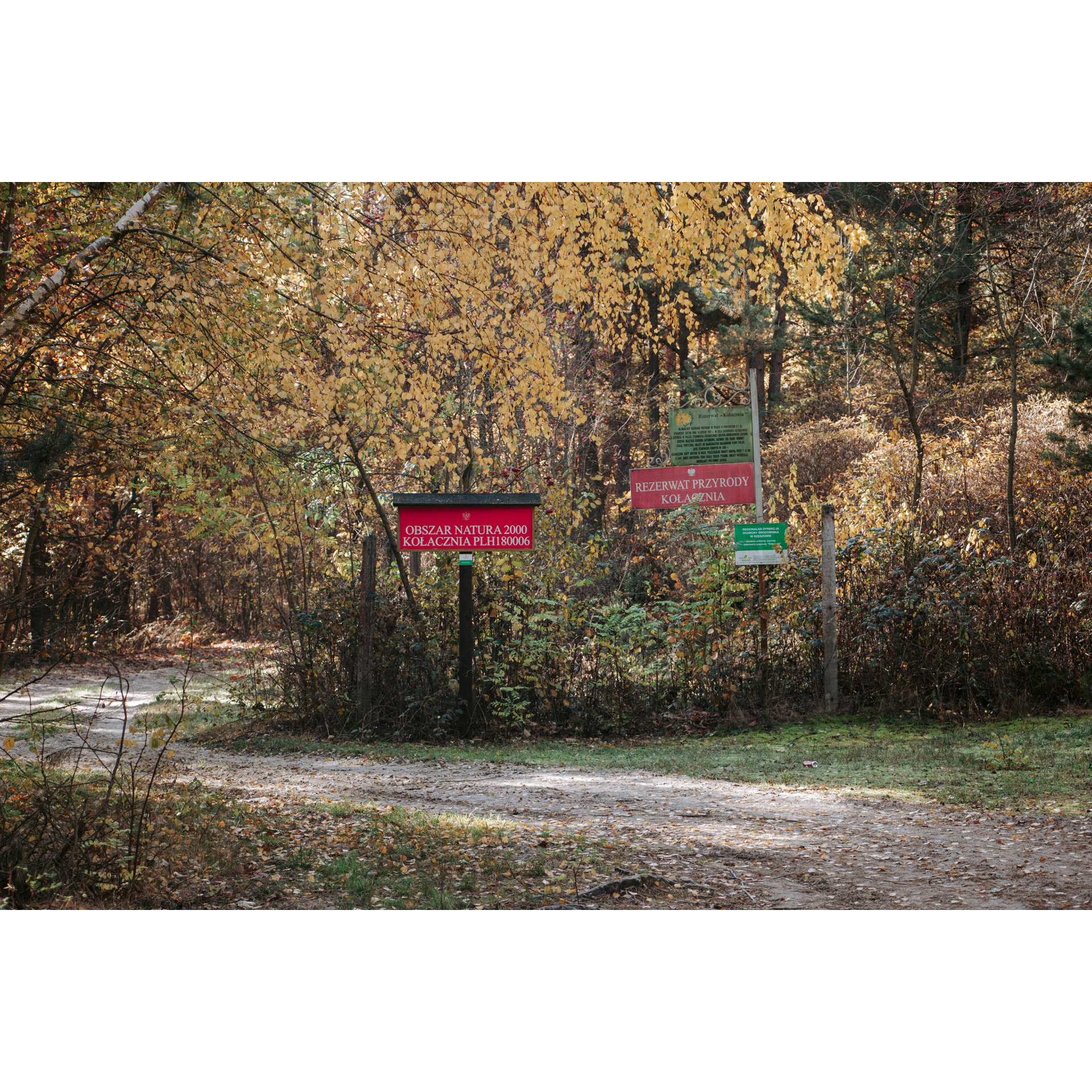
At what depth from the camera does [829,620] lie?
372 inches

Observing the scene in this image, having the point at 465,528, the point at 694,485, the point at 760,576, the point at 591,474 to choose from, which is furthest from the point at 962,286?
the point at 465,528

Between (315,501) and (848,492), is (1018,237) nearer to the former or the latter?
(848,492)

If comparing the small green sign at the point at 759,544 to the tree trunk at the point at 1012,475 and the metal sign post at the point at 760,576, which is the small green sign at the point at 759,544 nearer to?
the metal sign post at the point at 760,576

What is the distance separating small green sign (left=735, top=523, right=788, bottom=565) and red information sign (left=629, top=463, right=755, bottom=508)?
0.94 meters

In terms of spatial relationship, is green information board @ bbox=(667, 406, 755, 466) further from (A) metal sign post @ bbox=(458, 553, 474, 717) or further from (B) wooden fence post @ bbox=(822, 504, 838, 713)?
(A) metal sign post @ bbox=(458, 553, 474, 717)

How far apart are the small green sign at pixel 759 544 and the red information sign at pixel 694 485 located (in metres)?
0.94

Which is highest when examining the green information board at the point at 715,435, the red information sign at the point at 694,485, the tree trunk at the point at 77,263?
the tree trunk at the point at 77,263

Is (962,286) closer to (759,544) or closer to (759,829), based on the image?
(759,544)

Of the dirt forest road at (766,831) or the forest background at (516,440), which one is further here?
the forest background at (516,440)

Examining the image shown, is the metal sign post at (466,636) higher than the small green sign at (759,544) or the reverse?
the reverse

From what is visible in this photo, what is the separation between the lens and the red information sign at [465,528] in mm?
9195

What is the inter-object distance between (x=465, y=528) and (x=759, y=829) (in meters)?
4.46

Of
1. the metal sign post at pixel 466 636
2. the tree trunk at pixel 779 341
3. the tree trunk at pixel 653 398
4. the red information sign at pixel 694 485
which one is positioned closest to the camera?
the metal sign post at pixel 466 636

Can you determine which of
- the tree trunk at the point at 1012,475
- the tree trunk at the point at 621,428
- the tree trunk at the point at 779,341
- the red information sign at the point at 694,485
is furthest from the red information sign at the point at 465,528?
the tree trunk at the point at 779,341
